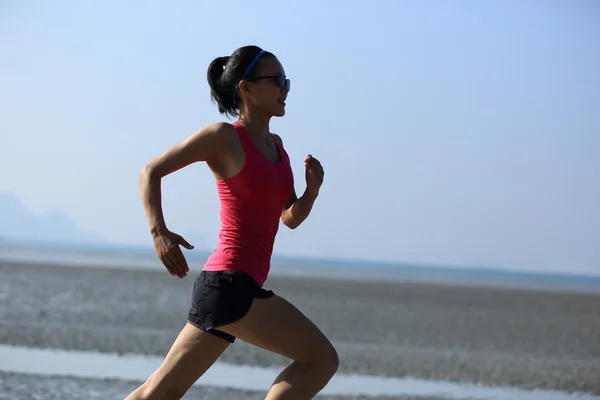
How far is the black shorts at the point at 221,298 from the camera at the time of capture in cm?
410

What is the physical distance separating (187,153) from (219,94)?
0.58 m

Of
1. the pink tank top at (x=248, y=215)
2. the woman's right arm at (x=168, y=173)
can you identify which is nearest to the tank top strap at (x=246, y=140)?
the pink tank top at (x=248, y=215)

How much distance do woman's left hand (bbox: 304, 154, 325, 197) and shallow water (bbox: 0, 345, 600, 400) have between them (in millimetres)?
4219

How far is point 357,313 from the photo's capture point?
19.6 m

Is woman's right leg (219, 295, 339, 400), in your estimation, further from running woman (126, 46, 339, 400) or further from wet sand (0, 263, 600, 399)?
wet sand (0, 263, 600, 399)

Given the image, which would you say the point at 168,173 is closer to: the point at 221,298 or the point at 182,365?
the point at 221,298

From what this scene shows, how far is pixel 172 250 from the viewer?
12.8 ft

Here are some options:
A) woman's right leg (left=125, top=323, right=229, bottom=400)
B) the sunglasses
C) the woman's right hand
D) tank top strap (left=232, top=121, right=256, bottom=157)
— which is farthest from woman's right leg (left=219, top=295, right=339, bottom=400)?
the sunglasses

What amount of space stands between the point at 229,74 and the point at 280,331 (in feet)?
4.08

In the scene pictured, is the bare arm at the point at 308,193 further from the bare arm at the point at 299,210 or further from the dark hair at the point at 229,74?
the dark hair at the point at 229,74

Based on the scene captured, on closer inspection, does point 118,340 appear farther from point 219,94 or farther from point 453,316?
point 453,316

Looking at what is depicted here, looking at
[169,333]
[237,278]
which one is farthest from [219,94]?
[169,333]

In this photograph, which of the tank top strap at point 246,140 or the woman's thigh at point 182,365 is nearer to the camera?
the woman's thigh at point 182,365

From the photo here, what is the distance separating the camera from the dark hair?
4492 millimetres
